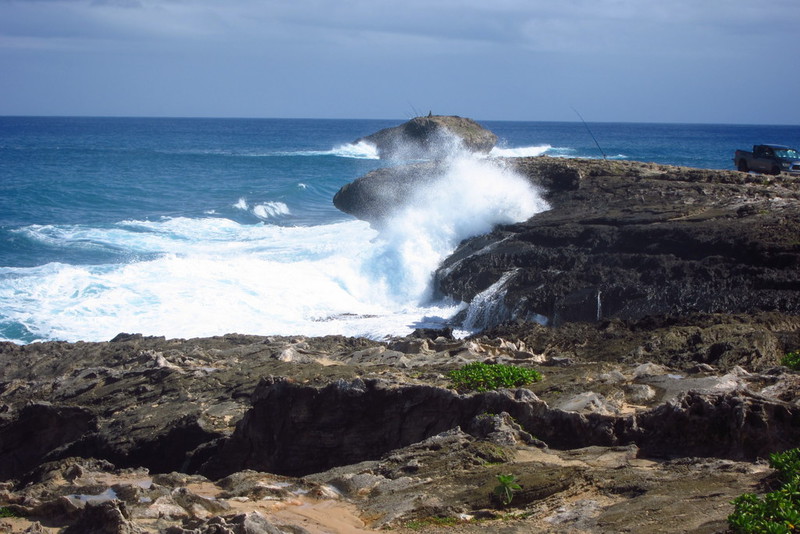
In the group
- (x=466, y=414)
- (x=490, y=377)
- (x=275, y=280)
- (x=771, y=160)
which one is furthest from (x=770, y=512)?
(x=771, y=160)

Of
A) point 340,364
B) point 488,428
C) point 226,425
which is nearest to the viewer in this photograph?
point 488,428

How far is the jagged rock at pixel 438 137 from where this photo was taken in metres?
54.1

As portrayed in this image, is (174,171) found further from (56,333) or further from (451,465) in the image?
(451,465)

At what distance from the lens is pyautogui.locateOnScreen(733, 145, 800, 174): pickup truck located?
2845cm

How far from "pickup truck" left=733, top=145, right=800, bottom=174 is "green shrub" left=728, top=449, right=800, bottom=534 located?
937 inches

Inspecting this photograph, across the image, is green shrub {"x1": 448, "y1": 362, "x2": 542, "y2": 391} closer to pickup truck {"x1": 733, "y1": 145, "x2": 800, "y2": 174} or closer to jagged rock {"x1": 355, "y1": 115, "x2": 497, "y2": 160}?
pickup truck {"x1": 733, "y1": 145, "x2": 800, "y2": 174}

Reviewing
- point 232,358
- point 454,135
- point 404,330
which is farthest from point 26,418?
point 454,135

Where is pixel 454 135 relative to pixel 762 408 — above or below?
above

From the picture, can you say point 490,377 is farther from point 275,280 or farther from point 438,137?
point 438,137

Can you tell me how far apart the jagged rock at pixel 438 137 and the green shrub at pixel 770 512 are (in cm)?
4420

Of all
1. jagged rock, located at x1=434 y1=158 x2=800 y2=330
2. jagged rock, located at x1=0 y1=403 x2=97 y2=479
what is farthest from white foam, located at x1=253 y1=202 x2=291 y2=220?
jagged rock, located at x1=0 y1=403 x2=97 y2=479

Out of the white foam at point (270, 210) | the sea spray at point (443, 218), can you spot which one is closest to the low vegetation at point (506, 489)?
the sea spray at point (443, 218)

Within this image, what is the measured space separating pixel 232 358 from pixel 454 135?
42.1 meters

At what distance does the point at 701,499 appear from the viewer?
701cm
